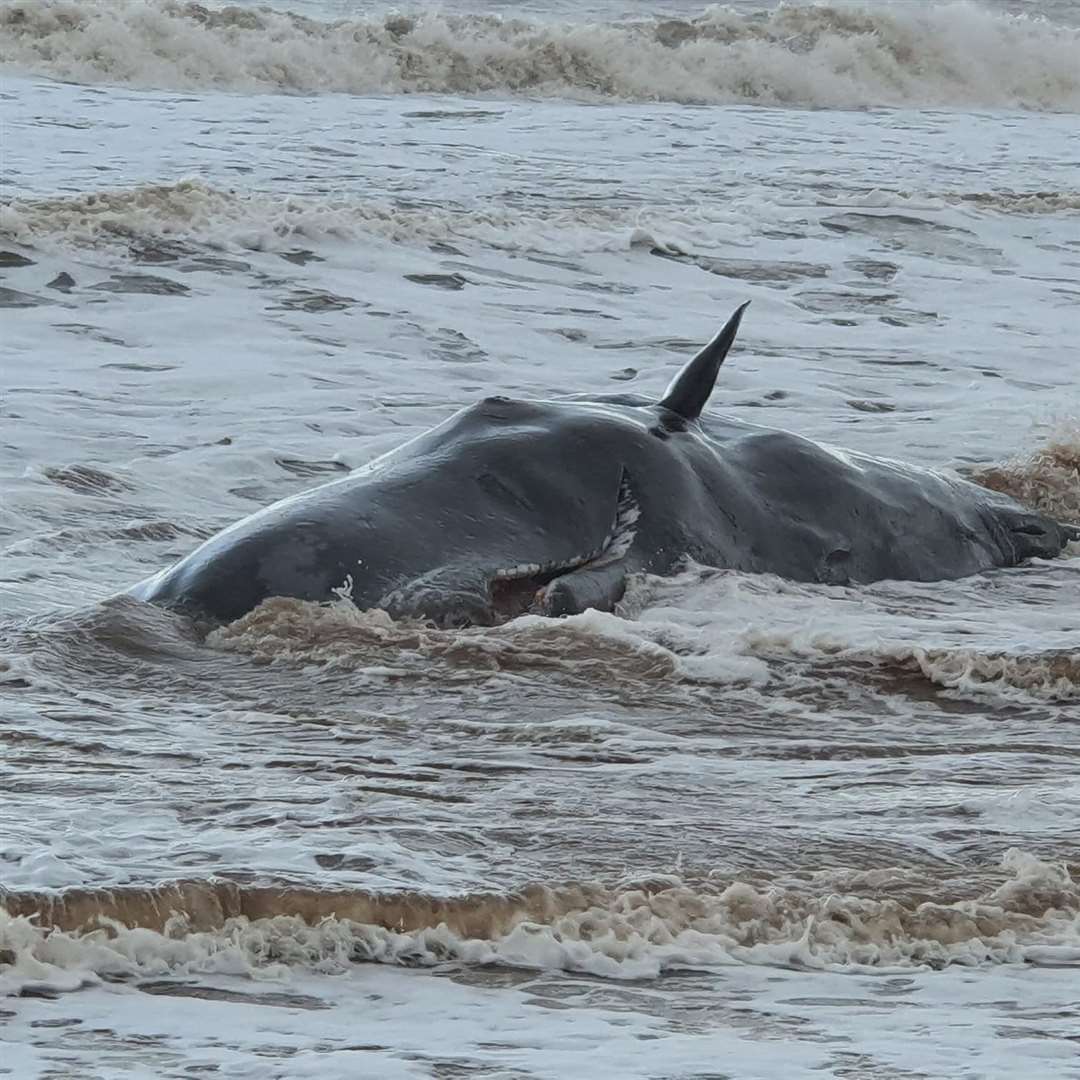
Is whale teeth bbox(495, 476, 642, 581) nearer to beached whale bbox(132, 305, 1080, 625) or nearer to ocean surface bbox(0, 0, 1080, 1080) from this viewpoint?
beached whale bbox(132, 305, 1080, 625)

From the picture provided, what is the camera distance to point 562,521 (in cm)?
687

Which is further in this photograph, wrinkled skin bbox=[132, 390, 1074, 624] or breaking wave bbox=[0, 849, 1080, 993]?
wrinkled skin bbox=[132, 390, 1074, 624]

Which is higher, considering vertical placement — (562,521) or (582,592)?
(562,521)

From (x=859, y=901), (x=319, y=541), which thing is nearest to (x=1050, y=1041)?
(x=859, y=901)

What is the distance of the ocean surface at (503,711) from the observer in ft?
13.0

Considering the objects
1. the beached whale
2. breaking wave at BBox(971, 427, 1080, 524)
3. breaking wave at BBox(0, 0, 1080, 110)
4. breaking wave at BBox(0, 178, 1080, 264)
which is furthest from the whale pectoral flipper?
breaking wave at BBox(0, 0, 1080, 110)

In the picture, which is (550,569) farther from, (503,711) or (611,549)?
(503,711)

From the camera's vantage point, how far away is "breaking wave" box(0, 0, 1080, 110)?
94.3 feet

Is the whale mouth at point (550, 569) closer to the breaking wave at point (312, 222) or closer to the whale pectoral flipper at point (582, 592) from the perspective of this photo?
the whale pectoral flipper at point (582, 592)

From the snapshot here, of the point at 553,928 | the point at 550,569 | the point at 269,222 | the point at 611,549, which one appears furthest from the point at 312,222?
the point at 553,928

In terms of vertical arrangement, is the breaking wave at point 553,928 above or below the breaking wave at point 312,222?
below

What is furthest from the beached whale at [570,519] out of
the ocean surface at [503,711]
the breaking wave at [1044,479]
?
the breaking wave at [1044,479]

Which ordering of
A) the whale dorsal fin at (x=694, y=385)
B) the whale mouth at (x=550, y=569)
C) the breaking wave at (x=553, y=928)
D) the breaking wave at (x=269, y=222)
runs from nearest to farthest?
the breaking wave at (x=553, y=928) → the whale mouth at (x=550, y=569) → the whale dorsal fin at (x=694, y=385) → the breaking wave at (x=269, y=222)

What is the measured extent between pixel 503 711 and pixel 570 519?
1.06m
